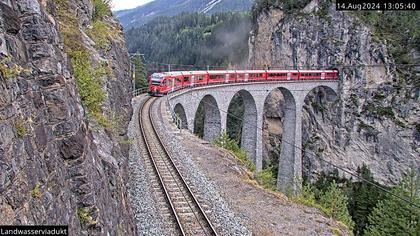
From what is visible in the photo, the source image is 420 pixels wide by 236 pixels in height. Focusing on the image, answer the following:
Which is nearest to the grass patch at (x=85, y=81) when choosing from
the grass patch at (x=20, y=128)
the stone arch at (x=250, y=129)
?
the grass patch at (x=20, y=128)

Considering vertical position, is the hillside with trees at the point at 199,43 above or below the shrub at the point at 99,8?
above

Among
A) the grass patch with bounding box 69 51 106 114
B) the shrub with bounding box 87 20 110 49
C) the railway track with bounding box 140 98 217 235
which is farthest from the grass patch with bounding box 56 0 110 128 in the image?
the shrub with bounding box 87 20 110 49

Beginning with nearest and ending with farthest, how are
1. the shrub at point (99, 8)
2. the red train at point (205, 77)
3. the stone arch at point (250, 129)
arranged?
1. the shrub at point (99, 8)
2. the red train at point (205, 77)
3. the stone arch at point (250, 129)

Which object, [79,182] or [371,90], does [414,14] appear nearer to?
[371,90]

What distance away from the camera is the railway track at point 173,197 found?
36.6 ft

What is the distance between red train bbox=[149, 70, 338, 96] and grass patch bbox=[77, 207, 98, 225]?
2561cm

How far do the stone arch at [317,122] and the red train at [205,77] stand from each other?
25.1 feet

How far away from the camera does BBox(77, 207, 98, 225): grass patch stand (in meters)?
6.02

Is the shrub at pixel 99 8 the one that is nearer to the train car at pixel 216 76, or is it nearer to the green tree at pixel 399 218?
the train car at pixel 216 76

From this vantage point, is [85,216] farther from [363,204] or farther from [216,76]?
[363,204]

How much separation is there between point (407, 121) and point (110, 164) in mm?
48891

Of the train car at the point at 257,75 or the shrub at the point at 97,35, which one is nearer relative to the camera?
the shrub at the point at 97,35

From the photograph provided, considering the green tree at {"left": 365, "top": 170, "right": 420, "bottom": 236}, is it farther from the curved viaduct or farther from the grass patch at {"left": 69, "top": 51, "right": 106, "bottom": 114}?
the grass patch at {"left": 69, "top": 51, "right": 106, "bottom": 114}

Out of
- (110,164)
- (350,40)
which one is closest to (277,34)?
(350,40)
